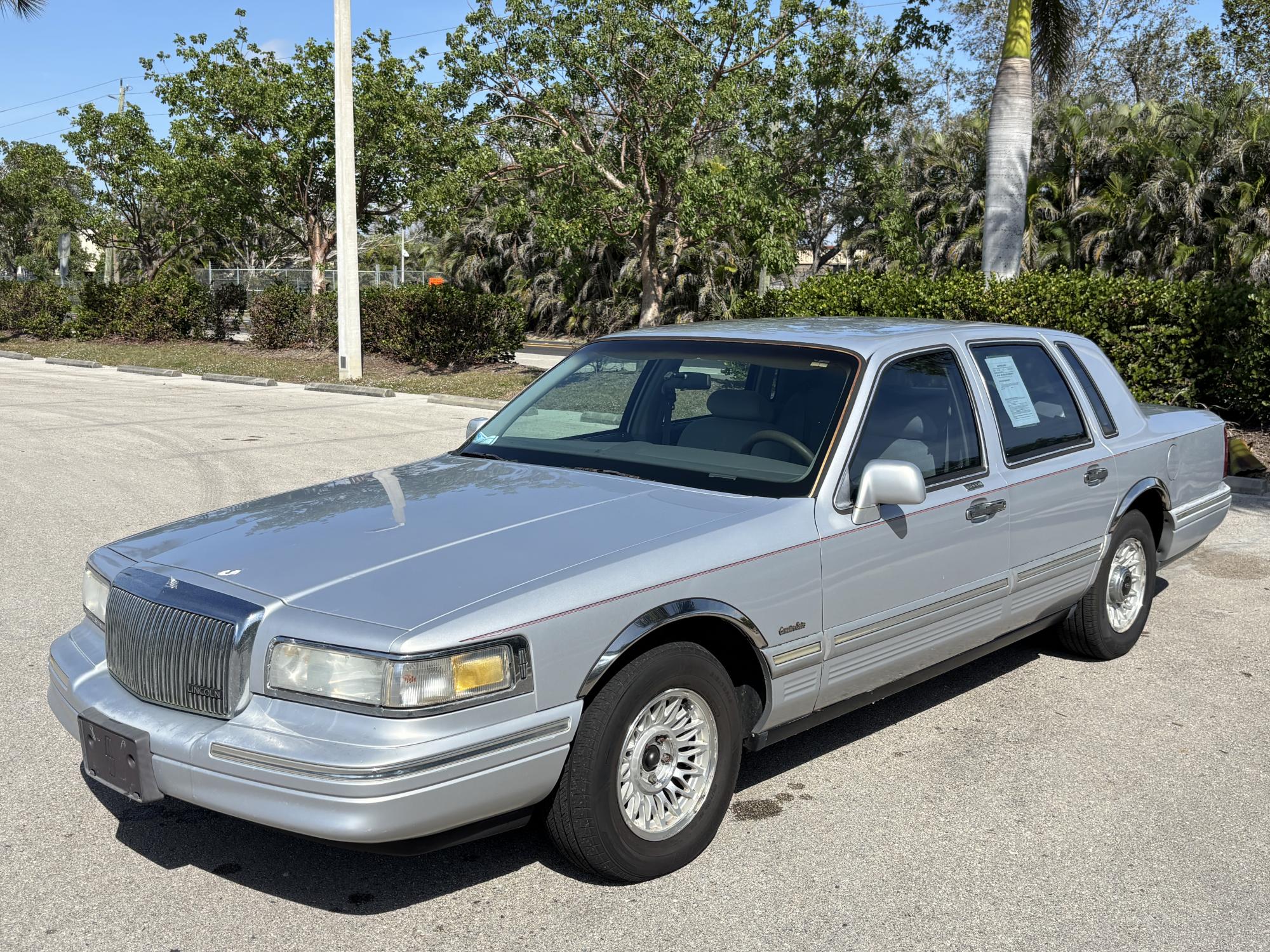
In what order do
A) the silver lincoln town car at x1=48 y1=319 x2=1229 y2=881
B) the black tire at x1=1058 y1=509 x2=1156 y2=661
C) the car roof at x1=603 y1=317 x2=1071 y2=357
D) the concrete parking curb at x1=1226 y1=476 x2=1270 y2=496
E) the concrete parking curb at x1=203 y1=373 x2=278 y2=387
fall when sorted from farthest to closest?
the concrete parking curb at x1=203 y1=373 x2=278 y2=387 → the concrete parking curb at x1=1226 y1=476 x2=1270 y2=496 → the black tire at x1=1058 y1=509 x2=1156 y2=661 → the car roof at x1=603 y1=317 x2=1071 y2=357 → the silver lincoln town car at x1=48 y1=319 x2=1229 y2=881

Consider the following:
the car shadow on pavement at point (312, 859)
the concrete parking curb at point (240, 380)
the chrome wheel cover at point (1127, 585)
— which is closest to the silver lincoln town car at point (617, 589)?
the chrome wheel cover at point (1127, 585)

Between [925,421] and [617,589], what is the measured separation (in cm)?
183

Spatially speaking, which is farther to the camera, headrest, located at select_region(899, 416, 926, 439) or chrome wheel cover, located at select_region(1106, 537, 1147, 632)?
chrome wheel cover, located at select_region(1106, 537, 1147, 632)

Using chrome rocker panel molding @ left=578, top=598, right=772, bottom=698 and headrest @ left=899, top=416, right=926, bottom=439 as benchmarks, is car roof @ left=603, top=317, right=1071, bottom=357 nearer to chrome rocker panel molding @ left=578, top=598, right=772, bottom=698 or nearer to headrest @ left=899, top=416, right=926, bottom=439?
headrest @ left=899, top=416, right=926, bottom=439

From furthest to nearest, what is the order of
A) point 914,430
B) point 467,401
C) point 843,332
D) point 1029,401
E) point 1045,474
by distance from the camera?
point 467,401 < point 1029,401 < point 1045,474 < point 843,332 < point 914,430

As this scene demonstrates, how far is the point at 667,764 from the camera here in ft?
12.2

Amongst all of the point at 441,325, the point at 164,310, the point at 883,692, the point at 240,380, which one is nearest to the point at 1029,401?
the point at 883,692

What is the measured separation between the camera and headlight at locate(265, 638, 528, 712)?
3.14m

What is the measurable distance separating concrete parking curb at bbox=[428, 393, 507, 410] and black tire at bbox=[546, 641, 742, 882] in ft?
45.6

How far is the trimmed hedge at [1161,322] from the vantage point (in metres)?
12.7

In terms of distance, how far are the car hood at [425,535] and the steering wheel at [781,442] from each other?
0.35m

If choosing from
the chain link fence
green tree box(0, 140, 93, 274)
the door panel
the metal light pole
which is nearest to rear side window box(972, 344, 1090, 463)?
the door panel

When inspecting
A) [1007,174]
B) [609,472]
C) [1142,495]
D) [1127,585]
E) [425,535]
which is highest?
[1007,174]

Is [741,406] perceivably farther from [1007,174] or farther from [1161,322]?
[1007,174]
